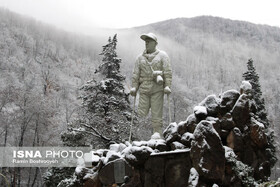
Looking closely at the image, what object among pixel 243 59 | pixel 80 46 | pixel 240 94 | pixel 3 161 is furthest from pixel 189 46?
pixel 240 94

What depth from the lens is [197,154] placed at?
19.9ft

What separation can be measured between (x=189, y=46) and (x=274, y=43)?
36.6 metres

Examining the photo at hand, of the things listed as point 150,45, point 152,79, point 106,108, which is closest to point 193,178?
point 152,79

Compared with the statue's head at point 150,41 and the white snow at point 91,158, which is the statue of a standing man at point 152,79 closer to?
the statue's head at point 150,41

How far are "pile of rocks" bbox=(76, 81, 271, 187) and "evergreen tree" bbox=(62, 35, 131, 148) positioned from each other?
636 centimetres

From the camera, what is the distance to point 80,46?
118 meters

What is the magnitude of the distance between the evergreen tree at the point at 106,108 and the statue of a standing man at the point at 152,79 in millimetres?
5176

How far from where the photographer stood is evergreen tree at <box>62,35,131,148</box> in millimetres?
14223

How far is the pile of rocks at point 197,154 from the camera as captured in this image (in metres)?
6.16

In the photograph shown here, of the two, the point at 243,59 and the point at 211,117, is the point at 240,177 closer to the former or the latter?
the point at 211,117

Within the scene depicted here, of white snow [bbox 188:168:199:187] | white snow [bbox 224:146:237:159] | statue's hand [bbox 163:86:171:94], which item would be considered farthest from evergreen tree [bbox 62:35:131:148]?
white snow [bbox 224:146:237:159]

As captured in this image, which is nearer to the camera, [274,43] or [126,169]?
[126,169]

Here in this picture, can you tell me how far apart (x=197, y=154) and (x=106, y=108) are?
12.2m

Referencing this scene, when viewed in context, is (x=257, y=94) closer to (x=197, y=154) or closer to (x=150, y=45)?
(x=150, y=45)
